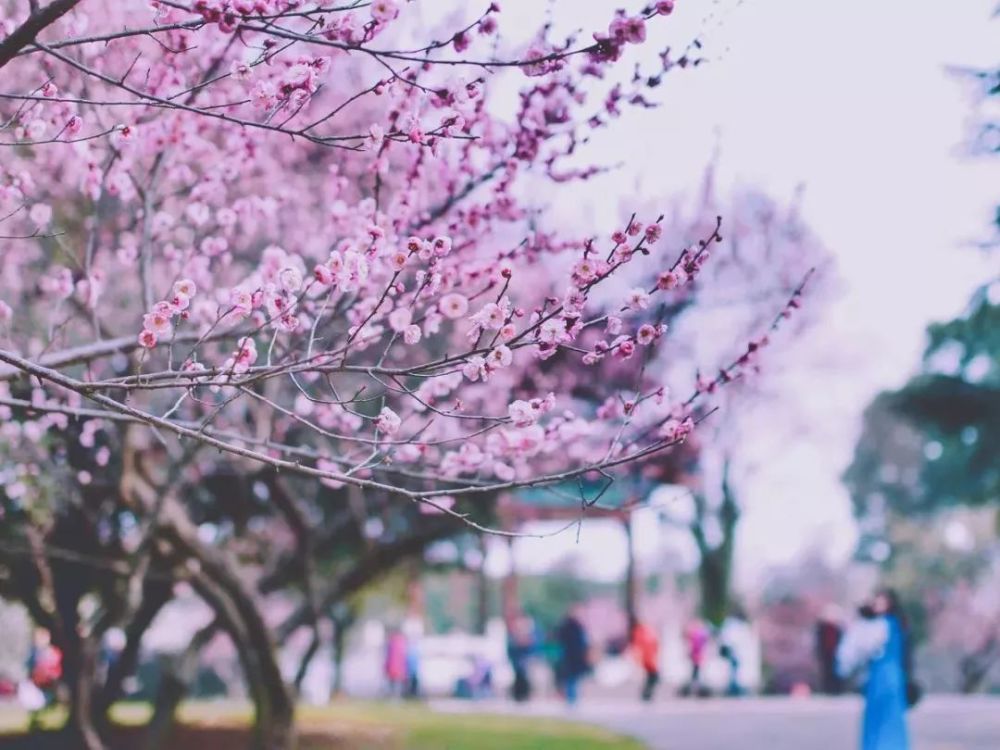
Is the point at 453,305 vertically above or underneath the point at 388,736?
above

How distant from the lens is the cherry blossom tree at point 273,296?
3469mm

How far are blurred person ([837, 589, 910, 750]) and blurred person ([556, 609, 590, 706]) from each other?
30.6ft

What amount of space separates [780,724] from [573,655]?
4.89 metres

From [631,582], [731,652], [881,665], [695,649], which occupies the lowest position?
[731,652]

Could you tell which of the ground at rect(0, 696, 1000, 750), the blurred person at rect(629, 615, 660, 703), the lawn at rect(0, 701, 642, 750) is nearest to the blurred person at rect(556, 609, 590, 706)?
the blurred person at rect(629, 615, 660, 703)

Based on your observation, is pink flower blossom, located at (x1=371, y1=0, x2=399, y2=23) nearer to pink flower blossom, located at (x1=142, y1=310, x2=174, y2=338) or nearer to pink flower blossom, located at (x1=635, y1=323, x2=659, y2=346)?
pink flower blossom, located at (x1=142, y1=310, x2=174, y2=338)

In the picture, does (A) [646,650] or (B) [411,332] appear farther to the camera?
(A) [646,650]

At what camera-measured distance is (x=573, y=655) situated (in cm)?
1662

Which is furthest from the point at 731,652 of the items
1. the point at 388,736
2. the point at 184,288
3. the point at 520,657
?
the point at 184,288

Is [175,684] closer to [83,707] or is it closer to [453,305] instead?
[83,707]

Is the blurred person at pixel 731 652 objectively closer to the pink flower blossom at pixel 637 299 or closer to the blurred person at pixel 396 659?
the blurred person at pixel 396 659

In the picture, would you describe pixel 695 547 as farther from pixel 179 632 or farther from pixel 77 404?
pixel 77 404

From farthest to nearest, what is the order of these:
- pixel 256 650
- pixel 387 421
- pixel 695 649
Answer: pixel 695 649, pixel 256 650, pixel 387 421

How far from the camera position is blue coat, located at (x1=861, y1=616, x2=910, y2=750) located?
713cm
